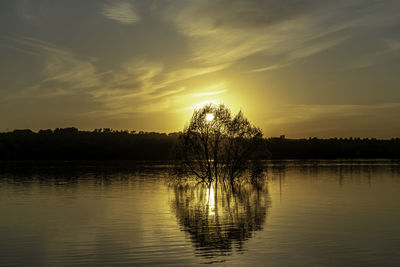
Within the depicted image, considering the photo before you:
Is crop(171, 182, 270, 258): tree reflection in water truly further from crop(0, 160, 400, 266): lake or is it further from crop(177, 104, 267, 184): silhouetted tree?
crop(177, 104, 267, 184): silhouetted tree

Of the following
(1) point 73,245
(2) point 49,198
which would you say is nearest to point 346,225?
(1) point 73,245

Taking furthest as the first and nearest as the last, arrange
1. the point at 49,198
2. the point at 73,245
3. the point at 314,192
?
the point at 314,192
the point at 49,198
the point at 73,245

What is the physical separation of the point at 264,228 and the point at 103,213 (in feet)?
44.1

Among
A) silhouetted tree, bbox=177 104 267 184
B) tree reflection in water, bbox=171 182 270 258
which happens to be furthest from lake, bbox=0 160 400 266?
silhouetted tree, bbox=177 104 267 184

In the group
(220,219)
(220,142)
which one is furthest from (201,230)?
(220,142)

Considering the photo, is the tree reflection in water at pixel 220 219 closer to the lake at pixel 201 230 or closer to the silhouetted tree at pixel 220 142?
the lake at pixel 201 230

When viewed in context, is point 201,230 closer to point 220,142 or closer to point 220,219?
point 220,219

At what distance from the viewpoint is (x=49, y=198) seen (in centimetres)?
4497

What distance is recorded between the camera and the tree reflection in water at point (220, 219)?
22.1 m

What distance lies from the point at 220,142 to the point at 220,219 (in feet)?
117

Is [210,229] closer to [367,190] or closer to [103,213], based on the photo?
[103,213]

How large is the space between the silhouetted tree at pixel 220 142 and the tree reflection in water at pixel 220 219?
16550 millimetres

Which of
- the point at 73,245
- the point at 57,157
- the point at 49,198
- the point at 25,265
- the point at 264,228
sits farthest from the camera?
the point at 57,157

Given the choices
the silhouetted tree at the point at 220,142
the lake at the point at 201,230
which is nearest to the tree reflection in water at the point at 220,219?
the lake at the point at 201,230
